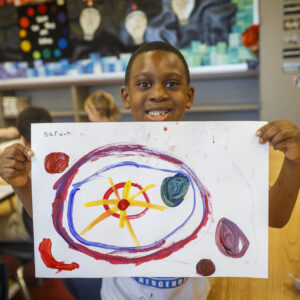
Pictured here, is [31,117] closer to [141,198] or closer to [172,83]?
[172,83]

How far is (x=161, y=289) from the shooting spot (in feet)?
2.13

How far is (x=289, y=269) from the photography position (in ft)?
2.08

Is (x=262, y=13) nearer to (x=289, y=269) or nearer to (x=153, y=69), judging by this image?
(x=153, y=69)

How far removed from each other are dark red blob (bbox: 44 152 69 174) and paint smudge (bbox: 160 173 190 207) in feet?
0.67

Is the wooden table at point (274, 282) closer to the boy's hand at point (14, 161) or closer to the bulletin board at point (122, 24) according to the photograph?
the boy's hand at point (14, 161)

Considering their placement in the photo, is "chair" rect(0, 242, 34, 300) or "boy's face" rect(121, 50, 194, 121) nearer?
"boy's face" rect(121, 50, 194, 121)

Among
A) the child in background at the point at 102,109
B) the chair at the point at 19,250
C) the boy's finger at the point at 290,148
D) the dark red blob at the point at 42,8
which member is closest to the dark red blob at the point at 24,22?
the dark red blob at the point at 42,8

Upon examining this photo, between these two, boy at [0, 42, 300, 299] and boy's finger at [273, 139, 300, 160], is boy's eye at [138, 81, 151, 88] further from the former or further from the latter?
boy's finger at [273, 139, 300, 160]

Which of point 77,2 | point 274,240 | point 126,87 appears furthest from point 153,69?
point 77,2

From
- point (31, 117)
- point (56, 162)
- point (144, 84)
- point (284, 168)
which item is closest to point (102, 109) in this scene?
point (31, 117)

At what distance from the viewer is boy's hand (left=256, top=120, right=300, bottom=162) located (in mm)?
531

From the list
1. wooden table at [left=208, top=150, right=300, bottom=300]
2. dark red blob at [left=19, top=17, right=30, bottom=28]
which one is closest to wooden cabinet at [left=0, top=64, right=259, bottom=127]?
dark red blob at [left=19, top=17, right=30, bottom=28]

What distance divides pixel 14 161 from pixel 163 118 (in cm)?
37

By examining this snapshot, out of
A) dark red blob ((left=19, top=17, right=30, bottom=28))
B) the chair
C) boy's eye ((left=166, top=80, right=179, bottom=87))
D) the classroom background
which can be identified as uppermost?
dark red blob ((left=19, top=17, right=30, bottom=28))
